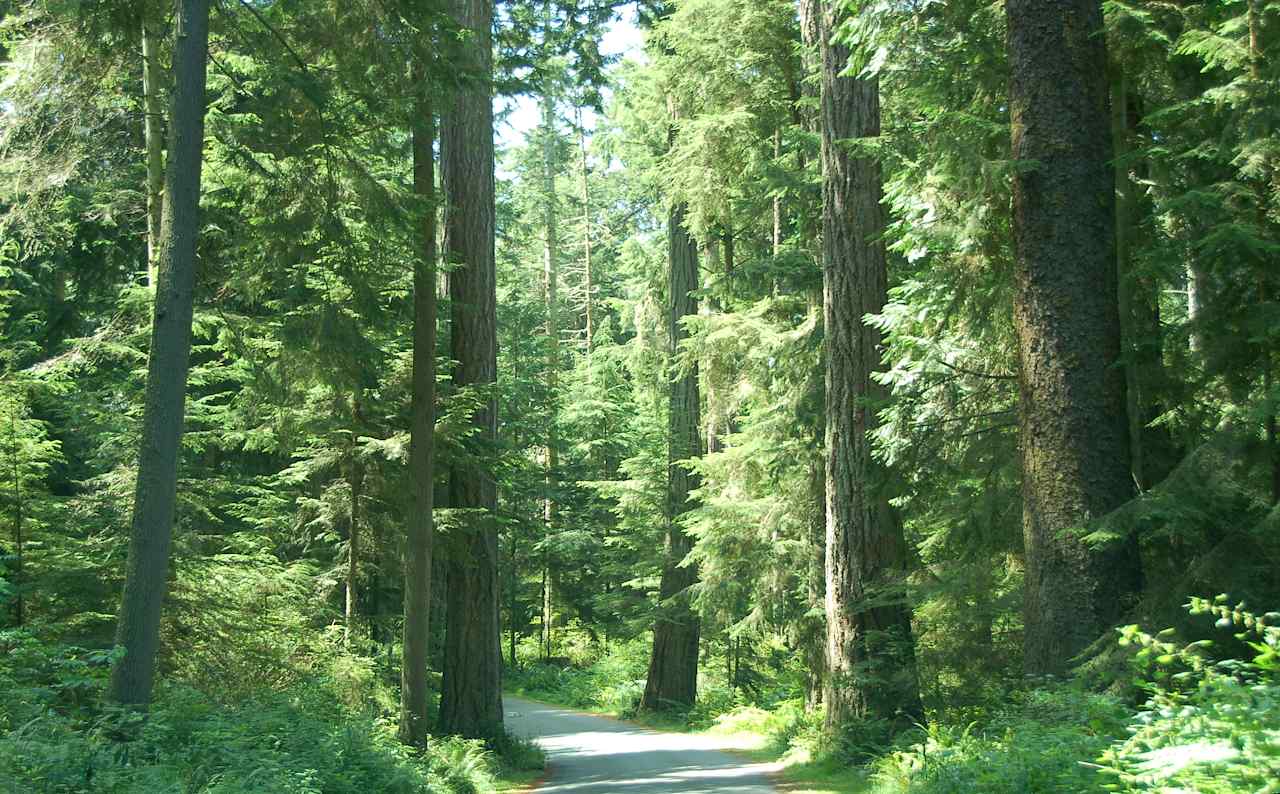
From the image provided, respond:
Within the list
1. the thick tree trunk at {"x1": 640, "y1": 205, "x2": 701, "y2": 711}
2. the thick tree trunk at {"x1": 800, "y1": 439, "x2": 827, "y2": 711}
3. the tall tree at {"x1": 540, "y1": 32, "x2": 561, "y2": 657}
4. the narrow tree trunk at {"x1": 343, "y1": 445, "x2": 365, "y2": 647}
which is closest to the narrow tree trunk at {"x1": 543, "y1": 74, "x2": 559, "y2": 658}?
the tall tree at {"x1": 540, "y1": 32, "x2": 561, "y2": 657}

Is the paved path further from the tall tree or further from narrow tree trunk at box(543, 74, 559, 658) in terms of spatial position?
Result: narrow tree trunk at box(543, 74, 559, 658)

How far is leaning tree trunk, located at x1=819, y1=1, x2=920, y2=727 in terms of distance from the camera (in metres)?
11.1

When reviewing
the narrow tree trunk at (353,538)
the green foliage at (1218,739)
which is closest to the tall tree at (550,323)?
the narrow tree trunk at (353,538)

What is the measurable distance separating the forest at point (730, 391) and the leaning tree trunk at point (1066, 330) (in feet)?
0.10

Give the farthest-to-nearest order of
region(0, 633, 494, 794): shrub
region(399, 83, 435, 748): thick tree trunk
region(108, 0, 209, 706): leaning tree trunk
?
region(399, 83, 435, 748): thick tree trunk → region(108, 0, 209, 706): leaning tree trunk → region(0, 633, 494, 794): shrub

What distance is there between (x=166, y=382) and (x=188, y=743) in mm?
2927

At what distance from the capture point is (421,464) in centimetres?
1202

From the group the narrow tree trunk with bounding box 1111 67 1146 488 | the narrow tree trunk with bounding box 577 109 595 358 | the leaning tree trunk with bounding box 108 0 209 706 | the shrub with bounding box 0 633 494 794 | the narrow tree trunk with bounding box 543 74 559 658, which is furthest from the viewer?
the narrow tree trunk with bounding box 577 109 595 358

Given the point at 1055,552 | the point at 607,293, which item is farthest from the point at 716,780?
the point at 607,293

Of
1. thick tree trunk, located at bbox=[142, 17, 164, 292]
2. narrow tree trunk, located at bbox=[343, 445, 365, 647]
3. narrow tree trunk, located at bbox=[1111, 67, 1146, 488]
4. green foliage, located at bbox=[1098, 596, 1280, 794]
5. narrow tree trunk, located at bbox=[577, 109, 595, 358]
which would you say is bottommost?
green foliage, located at bbox=[1098, 596, 1280, 794]

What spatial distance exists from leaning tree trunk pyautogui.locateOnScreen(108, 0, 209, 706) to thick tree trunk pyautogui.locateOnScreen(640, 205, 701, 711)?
1295cm

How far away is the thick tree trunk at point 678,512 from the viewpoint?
21438mm

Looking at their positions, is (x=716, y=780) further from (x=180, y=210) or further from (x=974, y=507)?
(x=180, y=210)

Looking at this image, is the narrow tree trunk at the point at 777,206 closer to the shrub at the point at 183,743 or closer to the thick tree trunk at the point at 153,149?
the thick tree trunk at the point at 153,149
